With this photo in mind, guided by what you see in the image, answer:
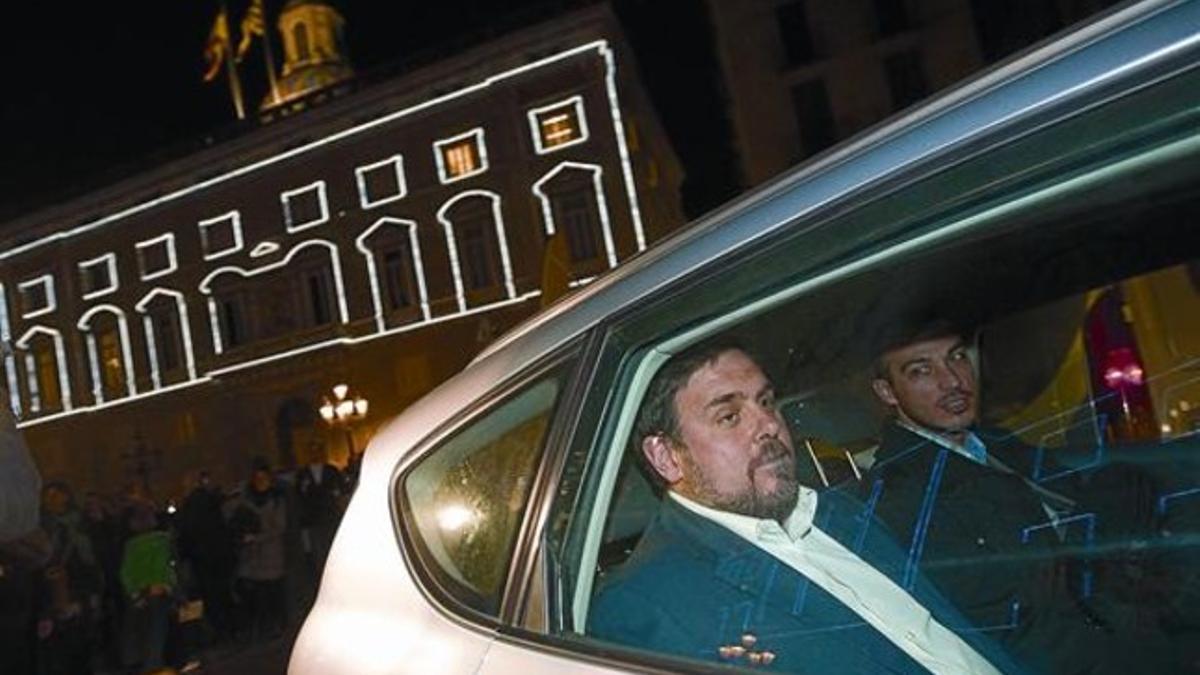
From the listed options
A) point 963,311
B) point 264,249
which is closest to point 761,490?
point 963,311

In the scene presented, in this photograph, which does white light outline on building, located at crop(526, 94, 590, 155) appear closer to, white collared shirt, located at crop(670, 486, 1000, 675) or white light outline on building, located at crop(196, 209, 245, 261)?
white light outline on building, located at crop(196, 209, 245, 261)

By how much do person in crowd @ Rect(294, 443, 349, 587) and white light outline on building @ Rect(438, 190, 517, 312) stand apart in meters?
25.3

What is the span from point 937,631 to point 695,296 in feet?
2.07

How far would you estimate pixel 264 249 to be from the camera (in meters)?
42.4

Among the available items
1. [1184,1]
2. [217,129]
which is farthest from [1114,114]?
[217,129]

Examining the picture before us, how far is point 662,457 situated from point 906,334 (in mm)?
456

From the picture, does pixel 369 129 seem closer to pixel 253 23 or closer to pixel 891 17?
pixel 253 23

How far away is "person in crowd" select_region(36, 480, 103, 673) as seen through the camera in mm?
8383

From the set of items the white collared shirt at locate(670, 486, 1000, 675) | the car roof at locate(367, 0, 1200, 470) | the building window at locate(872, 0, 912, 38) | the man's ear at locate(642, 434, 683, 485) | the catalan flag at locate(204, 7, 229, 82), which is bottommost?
the white collared shirt at locate(670, 486, 1000, 675)

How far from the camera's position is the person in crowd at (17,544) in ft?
10.9

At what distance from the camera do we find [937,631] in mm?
1645

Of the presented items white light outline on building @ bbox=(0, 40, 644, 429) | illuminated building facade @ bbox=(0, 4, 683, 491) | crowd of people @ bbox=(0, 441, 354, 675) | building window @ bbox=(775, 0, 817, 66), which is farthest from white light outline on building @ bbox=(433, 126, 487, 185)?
crowd of people @ bbox=(0, 441, 354, 675)

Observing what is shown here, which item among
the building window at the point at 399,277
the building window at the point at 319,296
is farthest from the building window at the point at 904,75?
the building window at the point at 319,296

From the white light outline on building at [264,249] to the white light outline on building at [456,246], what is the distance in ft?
25.5
